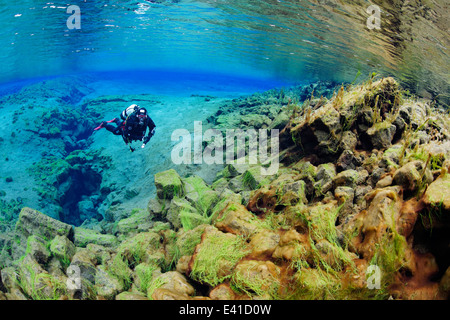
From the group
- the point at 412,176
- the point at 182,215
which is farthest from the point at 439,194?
the point at 182,215

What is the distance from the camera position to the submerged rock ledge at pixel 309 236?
2395 millimetres

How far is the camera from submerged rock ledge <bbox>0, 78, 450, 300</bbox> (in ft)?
7.86

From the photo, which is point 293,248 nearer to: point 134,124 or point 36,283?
point 36,283

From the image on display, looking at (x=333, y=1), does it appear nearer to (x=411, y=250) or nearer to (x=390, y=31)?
(x=390, y=31)

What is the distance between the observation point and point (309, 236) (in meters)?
2.88

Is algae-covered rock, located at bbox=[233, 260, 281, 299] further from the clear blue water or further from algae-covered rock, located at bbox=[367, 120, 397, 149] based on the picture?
the clear blue water

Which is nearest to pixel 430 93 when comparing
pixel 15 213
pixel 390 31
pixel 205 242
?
pixel 390 31

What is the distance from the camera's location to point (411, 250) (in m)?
2.46

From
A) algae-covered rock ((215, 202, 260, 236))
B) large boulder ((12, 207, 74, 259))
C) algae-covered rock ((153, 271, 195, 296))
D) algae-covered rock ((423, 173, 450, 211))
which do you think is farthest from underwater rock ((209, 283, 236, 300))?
large boulder ((12, 207, 74, 259))

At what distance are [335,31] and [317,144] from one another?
13.1 metres

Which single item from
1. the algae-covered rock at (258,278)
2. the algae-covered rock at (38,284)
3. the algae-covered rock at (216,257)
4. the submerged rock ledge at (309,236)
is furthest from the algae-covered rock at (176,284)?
the algae-covered rock at (38,284)

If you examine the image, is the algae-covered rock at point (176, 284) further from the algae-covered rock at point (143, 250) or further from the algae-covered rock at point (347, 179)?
the algae-covered rock at point (347, 179)

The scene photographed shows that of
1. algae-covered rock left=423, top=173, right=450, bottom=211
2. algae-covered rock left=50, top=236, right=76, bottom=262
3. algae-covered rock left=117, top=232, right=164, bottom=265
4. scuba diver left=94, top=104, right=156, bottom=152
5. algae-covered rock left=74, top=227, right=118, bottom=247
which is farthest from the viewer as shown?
scuba diver left=94, top=104, right=156, bottom=152

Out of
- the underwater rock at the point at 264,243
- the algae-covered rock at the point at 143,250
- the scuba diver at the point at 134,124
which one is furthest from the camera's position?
the scuba diver at the point at 134,124
